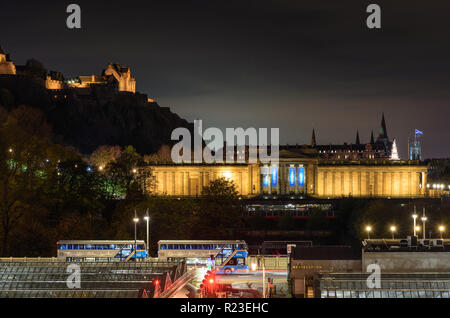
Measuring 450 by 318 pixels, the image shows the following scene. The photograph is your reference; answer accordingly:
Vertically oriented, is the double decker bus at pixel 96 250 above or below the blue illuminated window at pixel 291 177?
below

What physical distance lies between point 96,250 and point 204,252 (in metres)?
9.07

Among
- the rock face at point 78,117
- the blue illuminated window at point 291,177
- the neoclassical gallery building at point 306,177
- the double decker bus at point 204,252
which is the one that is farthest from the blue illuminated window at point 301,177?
the double decker bus at point 204,252

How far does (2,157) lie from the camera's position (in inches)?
2574

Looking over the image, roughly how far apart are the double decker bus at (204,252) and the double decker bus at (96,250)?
1.99 metres

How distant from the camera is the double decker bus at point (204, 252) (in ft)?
172

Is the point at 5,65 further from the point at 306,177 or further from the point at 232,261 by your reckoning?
the point at 232,261

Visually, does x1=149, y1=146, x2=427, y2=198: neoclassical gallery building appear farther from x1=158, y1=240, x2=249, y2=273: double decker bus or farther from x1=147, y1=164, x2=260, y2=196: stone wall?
x1=158, y1=240, x2=249, y2=273: double decker bus

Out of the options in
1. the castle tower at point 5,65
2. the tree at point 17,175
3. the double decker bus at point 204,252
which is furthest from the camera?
the castle tower at point 5,65

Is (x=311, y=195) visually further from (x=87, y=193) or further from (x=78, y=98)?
(x=78, y=98)

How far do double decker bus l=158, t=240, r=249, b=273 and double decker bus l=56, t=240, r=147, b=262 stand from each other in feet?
6.54

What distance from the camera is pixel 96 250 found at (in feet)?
180

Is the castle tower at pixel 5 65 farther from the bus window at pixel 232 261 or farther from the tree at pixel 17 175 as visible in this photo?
the bus window at pixel 232 261

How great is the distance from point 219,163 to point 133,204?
51393 millimetres

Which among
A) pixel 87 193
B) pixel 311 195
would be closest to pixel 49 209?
pixel 87 193
